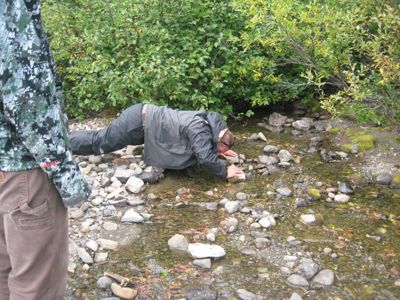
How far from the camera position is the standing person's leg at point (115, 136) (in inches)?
239

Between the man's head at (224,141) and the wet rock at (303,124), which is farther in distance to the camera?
the wet rock at (303,124)

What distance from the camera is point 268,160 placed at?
6398mm

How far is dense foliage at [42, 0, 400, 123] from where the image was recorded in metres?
6.27

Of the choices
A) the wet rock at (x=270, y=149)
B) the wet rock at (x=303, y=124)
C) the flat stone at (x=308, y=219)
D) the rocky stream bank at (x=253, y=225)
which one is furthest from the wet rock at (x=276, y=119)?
the flat stone at (x=308, y=219)

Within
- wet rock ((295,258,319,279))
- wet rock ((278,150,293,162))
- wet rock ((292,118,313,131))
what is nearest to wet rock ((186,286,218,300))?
wet rock ((295,258,319,279))

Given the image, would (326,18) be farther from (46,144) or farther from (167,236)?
(46,144)

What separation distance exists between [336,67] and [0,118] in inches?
193

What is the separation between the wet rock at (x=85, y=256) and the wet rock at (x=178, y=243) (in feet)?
2.48

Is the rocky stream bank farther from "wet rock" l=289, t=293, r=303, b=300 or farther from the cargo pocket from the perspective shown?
the cargo pocket

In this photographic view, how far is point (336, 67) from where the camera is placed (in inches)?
247

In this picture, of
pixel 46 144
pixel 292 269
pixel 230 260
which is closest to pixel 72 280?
pixel 230 260

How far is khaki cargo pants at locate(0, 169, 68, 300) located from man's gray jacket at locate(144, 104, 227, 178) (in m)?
3.27

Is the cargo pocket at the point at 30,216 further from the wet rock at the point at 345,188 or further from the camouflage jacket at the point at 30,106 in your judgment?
the wet rock at the point at 345,188

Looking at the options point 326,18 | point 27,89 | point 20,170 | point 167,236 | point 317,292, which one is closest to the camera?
point 27,89
